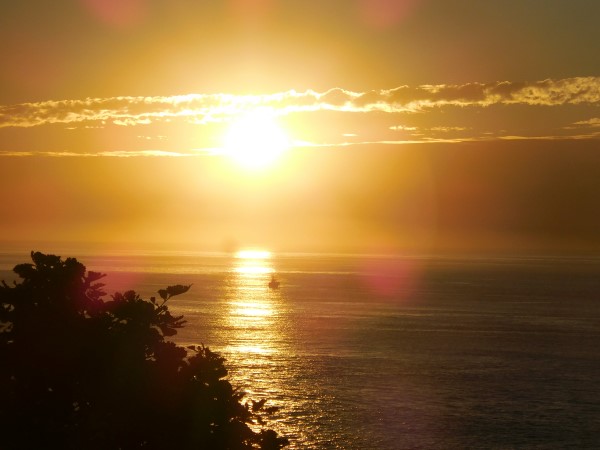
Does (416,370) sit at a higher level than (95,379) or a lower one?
lower

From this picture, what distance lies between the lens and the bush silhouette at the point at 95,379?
53.9ft

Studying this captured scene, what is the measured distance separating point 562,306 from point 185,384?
141374 mm

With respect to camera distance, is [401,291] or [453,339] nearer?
Answer: [453,339]

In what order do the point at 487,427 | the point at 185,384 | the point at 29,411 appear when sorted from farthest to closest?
the point at 487,427
the point at 185,384
the point at 29,411

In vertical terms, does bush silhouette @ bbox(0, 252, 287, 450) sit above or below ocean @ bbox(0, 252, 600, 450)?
above

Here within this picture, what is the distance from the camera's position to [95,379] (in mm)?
16906

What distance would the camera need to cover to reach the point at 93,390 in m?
16.8

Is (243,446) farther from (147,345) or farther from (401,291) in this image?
(401,291)

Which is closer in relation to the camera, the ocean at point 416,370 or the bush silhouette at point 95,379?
the bush silhouette at point 95,379

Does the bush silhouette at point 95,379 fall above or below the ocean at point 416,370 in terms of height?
above

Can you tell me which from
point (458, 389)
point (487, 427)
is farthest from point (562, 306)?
point (487, 427)

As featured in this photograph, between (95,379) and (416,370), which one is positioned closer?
(95,379)

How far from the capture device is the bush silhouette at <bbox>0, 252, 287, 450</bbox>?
16.4 metres

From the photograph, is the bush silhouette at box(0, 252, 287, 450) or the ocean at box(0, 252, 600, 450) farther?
the ocean at box(0, 252, 600, 450)
